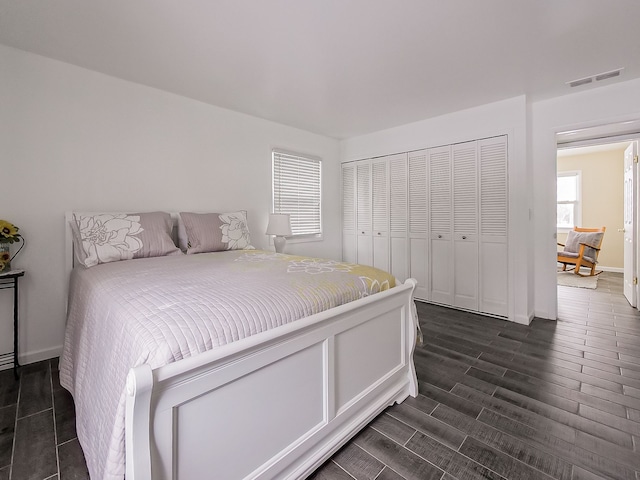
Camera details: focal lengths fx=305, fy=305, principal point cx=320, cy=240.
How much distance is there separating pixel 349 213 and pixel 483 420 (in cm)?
355

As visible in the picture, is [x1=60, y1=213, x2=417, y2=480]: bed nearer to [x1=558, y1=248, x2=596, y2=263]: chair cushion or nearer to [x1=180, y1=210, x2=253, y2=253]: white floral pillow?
[x1=180, y1=210, x2=253, y2=253]: white floral pillow

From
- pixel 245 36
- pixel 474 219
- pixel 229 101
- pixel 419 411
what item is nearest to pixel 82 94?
pixel 229 101

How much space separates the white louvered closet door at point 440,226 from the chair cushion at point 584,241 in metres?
3.62

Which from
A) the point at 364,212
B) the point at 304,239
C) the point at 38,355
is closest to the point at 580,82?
the point at 364,212

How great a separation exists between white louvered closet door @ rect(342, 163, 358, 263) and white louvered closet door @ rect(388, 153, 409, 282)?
26.9 inches

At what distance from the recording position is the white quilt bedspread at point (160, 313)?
955 millimetres

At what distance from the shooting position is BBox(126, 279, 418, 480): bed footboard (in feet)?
2.84

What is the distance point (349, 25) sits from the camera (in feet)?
6.54

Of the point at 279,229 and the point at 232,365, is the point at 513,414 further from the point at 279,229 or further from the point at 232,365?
Result: the point at 279,229

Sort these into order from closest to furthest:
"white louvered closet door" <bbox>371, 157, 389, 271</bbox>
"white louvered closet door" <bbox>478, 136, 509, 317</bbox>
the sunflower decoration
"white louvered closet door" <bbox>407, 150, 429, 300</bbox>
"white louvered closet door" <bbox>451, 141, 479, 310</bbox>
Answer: the sunflower decoration < "white louvered closet door" <bbox>478, 136, 509, 317</bbox> < "white louvered closet door" <bbox>451, 141, 479, 310</bbox> < "white louvered closet door" <bbox>407, 150, 429, 300</bbox> < "white louvered closet door" <bbox>371, 157, 389, 271</bbox>

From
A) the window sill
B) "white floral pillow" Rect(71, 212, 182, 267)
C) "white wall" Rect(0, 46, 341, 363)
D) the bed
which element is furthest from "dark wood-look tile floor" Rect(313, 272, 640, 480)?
"white wall" Rect(0, 46, 341, 363)

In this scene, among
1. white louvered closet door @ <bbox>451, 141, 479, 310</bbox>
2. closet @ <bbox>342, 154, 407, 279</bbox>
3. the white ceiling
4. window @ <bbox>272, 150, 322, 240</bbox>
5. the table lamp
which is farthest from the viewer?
closet @ <bbox>342, 154, 407, 279</bbox>

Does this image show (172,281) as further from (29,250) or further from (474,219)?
(474,219)

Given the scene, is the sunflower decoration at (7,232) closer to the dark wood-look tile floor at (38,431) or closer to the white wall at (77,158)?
the white wall at (77,158)
